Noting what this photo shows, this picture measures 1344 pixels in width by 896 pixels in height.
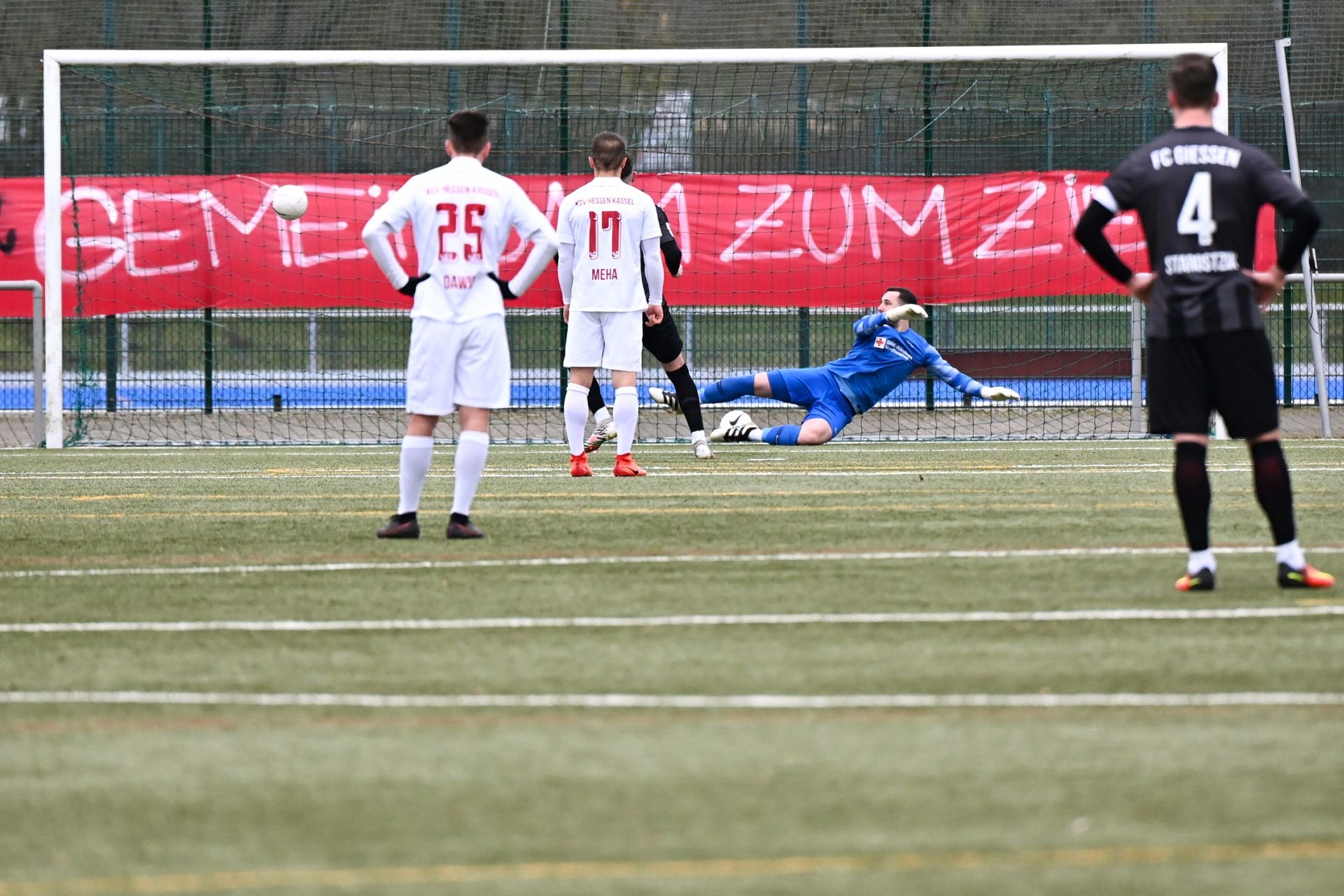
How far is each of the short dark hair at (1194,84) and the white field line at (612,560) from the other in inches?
71.9

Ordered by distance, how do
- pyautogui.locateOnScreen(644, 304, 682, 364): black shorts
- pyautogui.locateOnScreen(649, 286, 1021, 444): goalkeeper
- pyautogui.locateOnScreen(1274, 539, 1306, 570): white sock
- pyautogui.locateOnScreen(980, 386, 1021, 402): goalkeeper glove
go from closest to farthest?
1. pyautogui.locateOnScreen(1274, 539, 1306, 570): white sock
2. pyautogui.locateOnScreen(980, 386, 1021, 402): goalkeeper glove
3. pyautogui.locateOnScreen(644, 304, 682, 364): black shorts
4. pyautogui.locateOnScreen(649, 286, 1021, 444): goalkeeper

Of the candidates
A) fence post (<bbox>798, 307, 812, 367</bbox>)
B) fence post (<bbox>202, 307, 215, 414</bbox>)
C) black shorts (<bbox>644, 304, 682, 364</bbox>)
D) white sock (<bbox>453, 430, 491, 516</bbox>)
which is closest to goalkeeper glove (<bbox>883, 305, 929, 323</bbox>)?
black shorts (<bbox>644, 304, 682, 364</bbox>)

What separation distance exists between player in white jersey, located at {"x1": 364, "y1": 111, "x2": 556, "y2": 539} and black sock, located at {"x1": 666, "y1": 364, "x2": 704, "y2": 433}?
4.84 metres

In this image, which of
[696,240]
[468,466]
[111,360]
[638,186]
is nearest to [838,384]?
[696,240]

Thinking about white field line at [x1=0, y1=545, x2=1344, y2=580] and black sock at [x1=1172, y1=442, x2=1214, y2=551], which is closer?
black sock at [x1=1172, y1=442, x2=1214, y2=551]

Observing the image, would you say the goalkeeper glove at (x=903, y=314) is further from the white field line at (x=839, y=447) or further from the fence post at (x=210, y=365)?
the fence post at (x=210, y=365)

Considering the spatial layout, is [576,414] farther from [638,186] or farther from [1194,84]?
[1194,84]

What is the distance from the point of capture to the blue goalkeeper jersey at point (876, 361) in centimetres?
1327

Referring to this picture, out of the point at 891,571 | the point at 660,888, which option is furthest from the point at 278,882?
the point at 891,571

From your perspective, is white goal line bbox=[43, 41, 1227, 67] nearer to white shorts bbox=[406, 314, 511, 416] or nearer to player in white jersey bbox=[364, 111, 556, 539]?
player in white jersey bbox=[364, 111, 556, 539]

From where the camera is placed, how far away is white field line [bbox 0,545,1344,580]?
682 cm

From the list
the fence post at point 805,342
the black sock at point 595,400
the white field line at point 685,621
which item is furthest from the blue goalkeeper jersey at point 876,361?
the white field line at point 685,621

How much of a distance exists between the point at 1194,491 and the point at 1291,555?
15.8 inches

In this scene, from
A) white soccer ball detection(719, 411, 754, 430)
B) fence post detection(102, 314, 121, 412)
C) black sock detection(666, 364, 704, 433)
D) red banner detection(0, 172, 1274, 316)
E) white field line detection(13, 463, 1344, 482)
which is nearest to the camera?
white field line detection(13, 463, 1344, 482)
